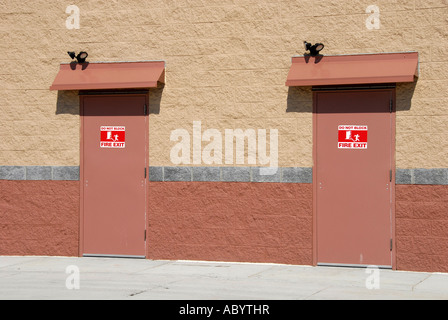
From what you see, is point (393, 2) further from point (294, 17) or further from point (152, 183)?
point (152, 183)

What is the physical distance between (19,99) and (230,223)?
15.2 feet

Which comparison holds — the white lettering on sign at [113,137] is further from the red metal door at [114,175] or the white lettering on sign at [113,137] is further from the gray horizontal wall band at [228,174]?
the gray horizontal wall band at [228,174]

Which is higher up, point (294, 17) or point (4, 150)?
point (294, 17)

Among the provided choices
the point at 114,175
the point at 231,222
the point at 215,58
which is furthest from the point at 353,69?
the point at 114,175

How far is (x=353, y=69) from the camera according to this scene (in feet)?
39.1

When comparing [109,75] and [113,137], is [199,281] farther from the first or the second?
[109,75]

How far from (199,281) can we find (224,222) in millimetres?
2126

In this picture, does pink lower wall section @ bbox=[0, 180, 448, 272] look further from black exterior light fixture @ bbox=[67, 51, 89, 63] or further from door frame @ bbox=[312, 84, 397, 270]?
black exterior light fixture @ bbox=[67, 51, 89, 63]

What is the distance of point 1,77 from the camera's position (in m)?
13.8

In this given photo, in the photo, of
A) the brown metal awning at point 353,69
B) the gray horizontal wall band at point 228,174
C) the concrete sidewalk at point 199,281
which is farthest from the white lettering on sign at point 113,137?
the brown metal awning at point 353,69

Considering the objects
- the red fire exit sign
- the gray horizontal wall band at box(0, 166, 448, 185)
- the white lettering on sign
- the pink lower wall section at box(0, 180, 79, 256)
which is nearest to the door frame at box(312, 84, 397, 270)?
the gray horizontal wall band at box(0, 166, 448, 185)

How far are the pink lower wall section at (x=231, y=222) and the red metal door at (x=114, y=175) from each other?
34 centimetres

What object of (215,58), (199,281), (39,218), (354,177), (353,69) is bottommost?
(199,281)
